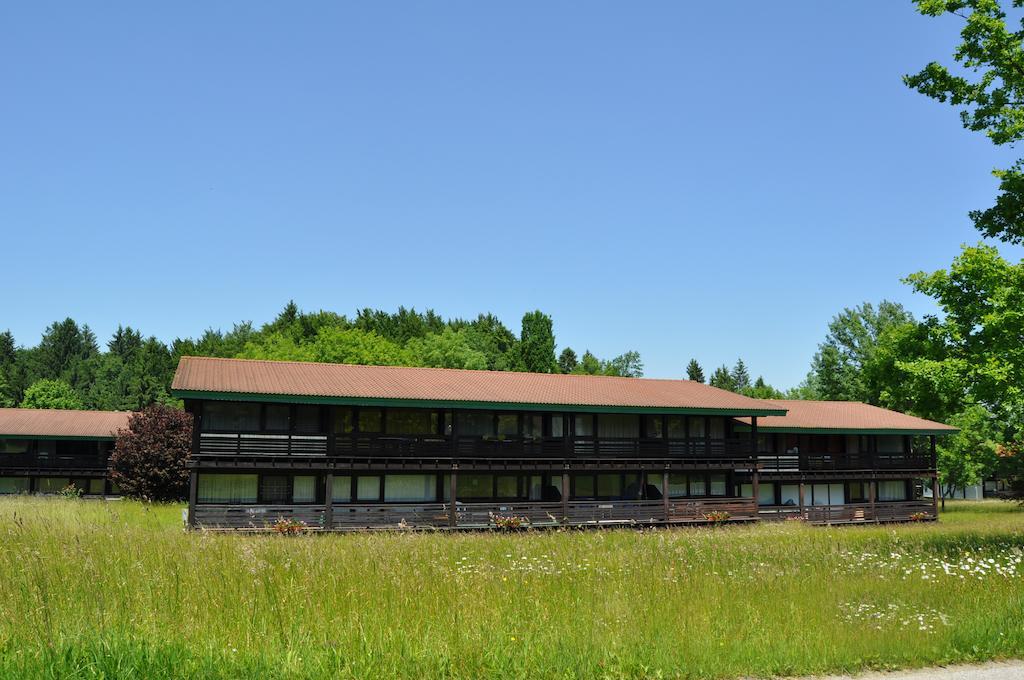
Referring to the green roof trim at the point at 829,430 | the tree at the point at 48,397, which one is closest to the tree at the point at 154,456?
the green roof trim at the point at 829,430

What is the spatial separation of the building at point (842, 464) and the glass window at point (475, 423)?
537 inches

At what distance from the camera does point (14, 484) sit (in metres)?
54.6

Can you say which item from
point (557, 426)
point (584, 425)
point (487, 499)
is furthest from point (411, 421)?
point (584, 425)

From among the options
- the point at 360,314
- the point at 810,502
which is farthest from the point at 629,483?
the point at 360,314

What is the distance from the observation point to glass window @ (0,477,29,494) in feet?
177

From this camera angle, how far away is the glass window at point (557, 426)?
130ft

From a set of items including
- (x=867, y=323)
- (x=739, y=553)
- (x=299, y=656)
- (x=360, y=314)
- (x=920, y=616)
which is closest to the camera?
(x=299, y=656)

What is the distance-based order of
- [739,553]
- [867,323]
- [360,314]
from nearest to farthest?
[739,553] < [867,323] < [360,314]

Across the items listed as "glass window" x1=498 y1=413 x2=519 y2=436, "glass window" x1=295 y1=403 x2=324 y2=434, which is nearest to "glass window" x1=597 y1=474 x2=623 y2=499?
"glass window" x1=498 y1=413 x2=519 y2=436

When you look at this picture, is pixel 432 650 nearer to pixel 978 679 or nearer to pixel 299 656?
pixel 299 656

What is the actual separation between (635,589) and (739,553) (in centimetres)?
522

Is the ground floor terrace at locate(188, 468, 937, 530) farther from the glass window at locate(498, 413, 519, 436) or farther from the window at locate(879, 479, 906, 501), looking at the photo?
the window at locate(879, 479, 906, 501)

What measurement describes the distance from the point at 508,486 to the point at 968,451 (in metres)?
42.4

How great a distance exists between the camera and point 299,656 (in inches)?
329
